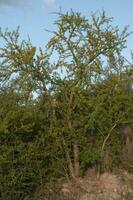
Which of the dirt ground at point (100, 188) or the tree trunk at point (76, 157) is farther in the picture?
the tree trunk at point (76, 157)

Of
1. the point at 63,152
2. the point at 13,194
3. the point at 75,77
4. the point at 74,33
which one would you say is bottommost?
the point at 13,194

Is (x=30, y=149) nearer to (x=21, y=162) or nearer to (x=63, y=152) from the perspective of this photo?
(x=21, y=162)

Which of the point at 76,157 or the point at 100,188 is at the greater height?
the point at 76,157

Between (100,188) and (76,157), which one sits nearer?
(100,188)

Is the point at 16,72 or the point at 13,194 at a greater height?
the point at 16,72

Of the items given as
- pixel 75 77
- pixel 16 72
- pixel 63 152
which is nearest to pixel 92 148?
pixel 63 152

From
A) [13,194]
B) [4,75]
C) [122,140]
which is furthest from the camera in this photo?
[122,140]

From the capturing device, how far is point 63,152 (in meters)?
18.3

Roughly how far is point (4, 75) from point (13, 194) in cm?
371

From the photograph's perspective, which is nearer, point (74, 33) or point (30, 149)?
point (30, 149)

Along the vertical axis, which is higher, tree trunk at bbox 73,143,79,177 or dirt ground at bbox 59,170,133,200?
tree trunk at bbox 73,143,79,177

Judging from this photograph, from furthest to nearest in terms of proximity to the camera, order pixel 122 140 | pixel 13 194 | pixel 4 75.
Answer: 1. pixel 122 140
2. pixel 4 75
3. pixel 13 194

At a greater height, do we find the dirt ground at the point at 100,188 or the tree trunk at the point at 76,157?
the tree trunk at the point at 76,157

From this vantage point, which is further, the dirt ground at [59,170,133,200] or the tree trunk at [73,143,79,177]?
the tree trunk at [73,143,79,177]
